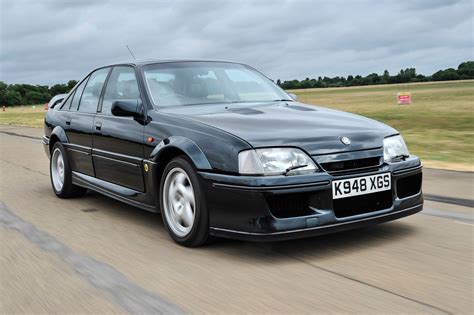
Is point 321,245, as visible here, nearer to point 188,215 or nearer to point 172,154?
point 188,215

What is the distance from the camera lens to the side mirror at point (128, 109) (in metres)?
5.07

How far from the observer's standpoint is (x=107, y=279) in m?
3.79

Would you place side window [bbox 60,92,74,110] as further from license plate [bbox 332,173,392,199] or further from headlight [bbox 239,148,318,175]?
license plate [bbox 332,173,392,199]

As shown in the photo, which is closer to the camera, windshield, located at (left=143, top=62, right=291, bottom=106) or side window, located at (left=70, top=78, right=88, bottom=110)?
windshield, located at (left=143, top=62, right=291, bottom=106)

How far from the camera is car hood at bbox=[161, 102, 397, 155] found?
411cm

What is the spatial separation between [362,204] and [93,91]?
3390mm

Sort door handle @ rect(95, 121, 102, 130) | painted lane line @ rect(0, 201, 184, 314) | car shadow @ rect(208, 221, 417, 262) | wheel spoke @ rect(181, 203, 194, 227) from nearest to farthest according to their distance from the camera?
1. painted lane line @ rect(0, 201, 184, 314)
2. car shadow @ rect(208, 221, 417, 262)
3. wheel spoke @ rect(181, 203, 194, 227)
4. door handle @ rect(95, 121, 102, 130)

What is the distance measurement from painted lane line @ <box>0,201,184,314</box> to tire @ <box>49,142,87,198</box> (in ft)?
4.55

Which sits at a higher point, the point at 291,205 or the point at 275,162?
the point at 275,162

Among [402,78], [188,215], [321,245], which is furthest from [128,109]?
[402,78]

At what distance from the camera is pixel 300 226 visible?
3.94 metres

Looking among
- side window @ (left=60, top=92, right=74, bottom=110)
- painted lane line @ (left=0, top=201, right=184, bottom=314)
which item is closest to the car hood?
painted lane line @ (left=0, top=201, right=184, bottom=314)

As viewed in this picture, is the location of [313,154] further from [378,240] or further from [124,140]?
[124,140]

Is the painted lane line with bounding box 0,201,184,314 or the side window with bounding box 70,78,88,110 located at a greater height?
the side window with bounding box 70,78,88,110
